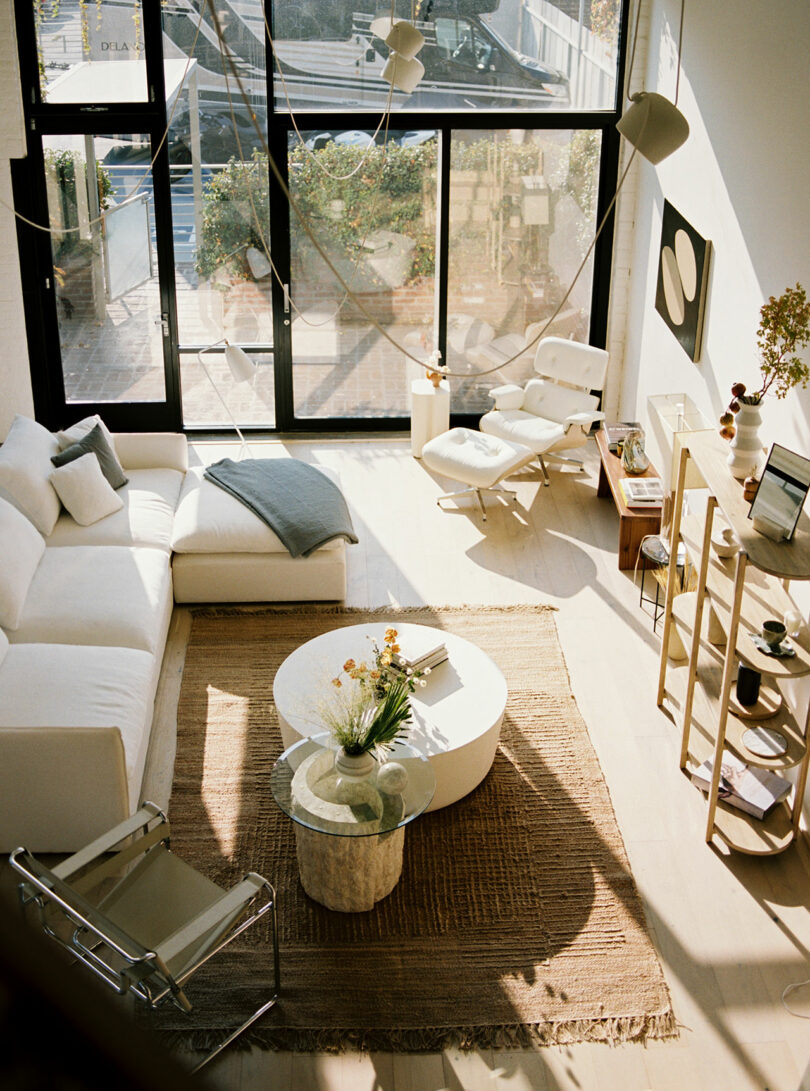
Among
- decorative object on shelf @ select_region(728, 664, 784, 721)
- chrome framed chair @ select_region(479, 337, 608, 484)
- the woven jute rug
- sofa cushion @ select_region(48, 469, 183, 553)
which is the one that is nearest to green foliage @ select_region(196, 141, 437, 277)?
chrome framed chair @ select_region(479, 337, 608, 484)

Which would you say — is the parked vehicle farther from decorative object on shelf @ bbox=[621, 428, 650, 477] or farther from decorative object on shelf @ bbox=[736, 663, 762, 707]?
decorative object on shelf @ bbox=[736, 663, 762, 707]

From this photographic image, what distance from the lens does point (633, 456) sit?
6281mm

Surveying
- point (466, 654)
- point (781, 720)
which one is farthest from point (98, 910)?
point (781, 720)

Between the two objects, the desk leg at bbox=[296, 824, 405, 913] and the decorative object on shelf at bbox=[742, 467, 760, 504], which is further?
the decorative object on shelf at bbox=[742, 467, 760, 504]

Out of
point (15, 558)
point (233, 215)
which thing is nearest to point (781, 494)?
point (15, 558)

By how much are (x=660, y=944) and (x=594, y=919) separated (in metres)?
0.22

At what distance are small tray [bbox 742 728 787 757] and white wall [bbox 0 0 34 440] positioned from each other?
5.12 m

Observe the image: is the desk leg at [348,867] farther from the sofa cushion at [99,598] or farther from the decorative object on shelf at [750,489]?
the decorative object on shelf at [750,489]

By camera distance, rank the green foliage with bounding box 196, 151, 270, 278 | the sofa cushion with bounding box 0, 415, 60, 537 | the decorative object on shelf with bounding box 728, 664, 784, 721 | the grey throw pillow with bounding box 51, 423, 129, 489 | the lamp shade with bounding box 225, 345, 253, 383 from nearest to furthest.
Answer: the decorative object on shelf with bounding box 728, 664, 784, 721 < the sofa cushion with bounding box 0, 415, 60, 537 < the grey throw pillow with bounding box 51, 423, 129, 489 < the lamp shade with bounding box 225, 345, 253, 383 < the green foliage with bounding box 196, 151, 270, 278

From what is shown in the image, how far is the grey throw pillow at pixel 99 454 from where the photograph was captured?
5.73 metres

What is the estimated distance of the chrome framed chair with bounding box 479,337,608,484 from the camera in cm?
706

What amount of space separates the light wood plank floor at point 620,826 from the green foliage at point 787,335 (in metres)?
1.52

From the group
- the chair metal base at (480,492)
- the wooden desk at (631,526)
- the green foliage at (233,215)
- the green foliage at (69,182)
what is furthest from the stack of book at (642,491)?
the green foliage at (69,182)

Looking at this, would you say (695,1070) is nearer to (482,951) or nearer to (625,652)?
(482,951)
